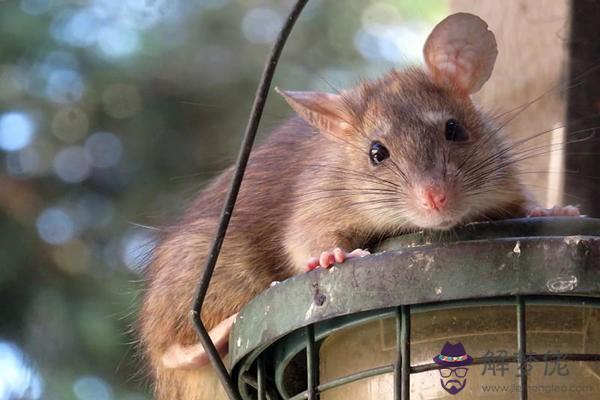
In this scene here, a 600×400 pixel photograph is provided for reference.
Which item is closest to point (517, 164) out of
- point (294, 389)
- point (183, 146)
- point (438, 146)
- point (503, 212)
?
point (503, 212)

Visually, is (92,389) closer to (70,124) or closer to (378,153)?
(70,124)

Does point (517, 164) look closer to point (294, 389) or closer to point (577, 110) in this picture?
point (577, 110)

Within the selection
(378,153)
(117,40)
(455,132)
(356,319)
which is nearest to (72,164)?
(117,40)

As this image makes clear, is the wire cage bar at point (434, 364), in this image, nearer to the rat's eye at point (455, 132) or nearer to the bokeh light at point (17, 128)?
the rat's eye at point (455, 132)

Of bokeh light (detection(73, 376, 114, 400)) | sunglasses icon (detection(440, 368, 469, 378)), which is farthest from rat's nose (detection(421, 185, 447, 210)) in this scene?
bokeh light (detection(73, 376, 114, 400))

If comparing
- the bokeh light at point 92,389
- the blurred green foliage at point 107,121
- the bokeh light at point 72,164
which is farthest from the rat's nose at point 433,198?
the bokeh light at point 72,164

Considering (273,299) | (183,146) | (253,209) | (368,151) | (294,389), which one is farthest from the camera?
(183,146)
